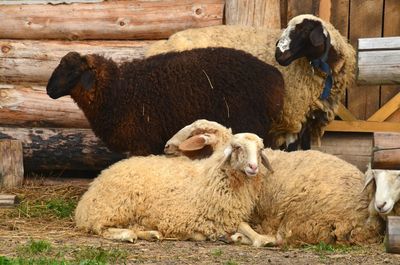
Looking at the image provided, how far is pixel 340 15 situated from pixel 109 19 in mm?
2825

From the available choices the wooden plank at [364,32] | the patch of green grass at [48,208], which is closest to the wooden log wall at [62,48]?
the patch of green grass at [48,208]

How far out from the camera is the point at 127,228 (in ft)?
29.1

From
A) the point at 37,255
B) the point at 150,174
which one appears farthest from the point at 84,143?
the point at 37,255

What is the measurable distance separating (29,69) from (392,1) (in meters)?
4.52

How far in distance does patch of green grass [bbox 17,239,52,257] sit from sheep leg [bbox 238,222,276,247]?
1.76 m

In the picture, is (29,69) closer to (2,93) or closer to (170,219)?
(2,93)

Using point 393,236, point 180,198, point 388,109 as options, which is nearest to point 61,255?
point 180,198

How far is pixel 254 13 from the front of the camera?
11320 mm

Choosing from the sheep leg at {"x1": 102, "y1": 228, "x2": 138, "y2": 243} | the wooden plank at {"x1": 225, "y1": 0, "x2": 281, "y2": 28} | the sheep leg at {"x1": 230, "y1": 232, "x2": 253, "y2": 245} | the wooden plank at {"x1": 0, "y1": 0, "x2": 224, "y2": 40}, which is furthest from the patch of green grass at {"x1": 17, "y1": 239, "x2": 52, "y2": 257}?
the wooden plank at {"x1": 225, "y1": 0, "x2": 281, "y2": 28}

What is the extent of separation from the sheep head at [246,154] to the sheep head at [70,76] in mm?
2059

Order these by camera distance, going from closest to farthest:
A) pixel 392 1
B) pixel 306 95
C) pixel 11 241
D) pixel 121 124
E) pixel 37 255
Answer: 1. pixel 37 255
2. pixel 11 241
3. pixel 121 124
4. pixel 306 95
5. pixel 392 1

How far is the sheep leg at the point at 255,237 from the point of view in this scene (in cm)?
838

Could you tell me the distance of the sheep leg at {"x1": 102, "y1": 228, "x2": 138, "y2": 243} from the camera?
8555mm

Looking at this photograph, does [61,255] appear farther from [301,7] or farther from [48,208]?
[301,7]
